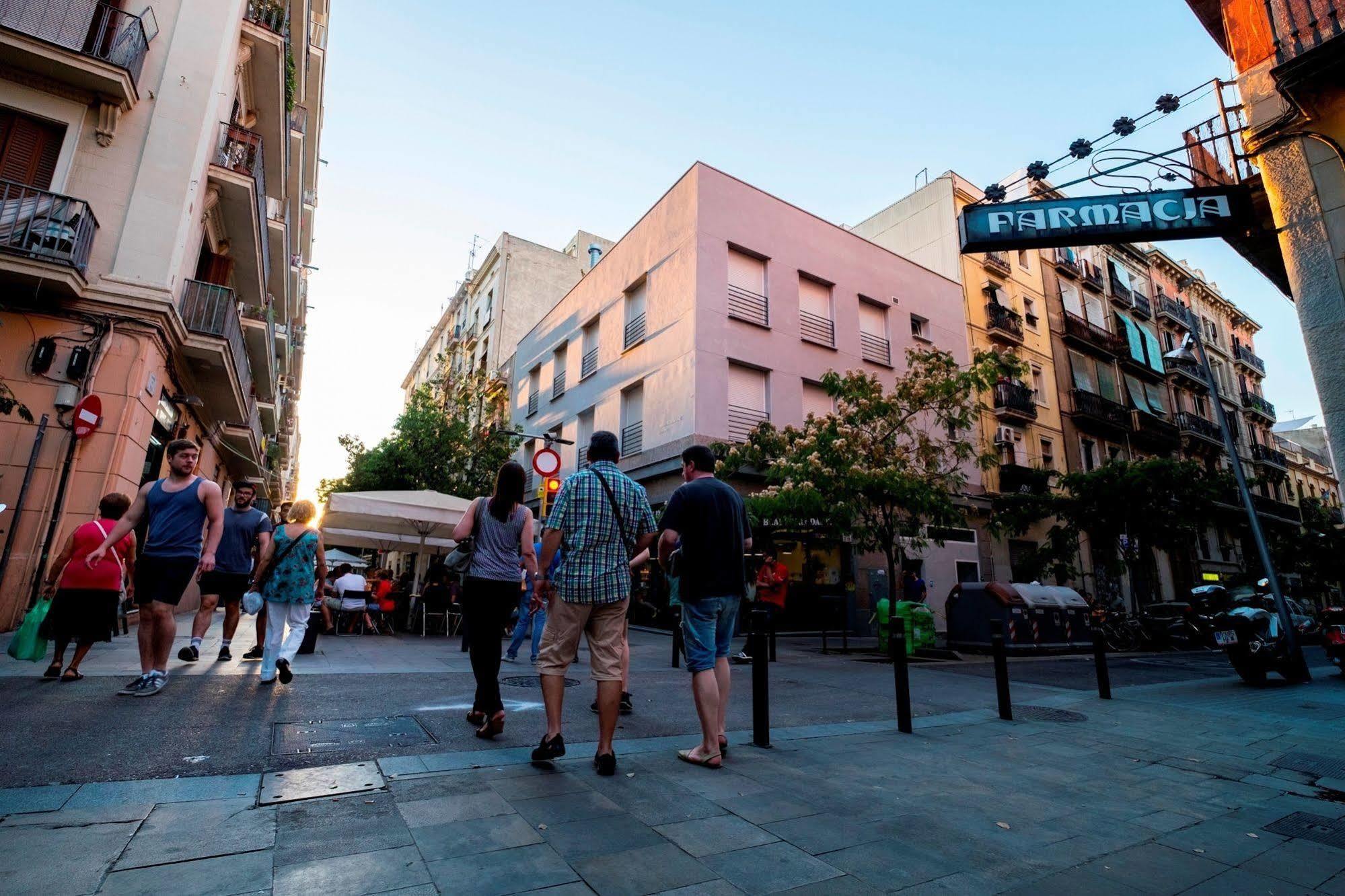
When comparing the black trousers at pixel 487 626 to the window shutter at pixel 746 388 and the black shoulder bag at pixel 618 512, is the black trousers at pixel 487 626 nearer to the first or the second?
the black shoulder bag at pixel 618 512

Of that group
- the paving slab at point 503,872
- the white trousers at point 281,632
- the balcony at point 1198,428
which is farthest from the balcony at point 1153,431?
the paving slab at point 503,872

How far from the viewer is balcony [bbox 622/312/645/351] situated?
18.8 meters

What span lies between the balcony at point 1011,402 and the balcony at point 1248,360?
25.2 m

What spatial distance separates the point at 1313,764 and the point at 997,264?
76.0 feet

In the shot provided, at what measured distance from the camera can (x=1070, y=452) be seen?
2503 centimetres

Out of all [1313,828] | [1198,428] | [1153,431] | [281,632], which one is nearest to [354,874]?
[281,632]

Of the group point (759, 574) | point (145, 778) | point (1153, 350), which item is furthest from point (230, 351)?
point (1153, 350)

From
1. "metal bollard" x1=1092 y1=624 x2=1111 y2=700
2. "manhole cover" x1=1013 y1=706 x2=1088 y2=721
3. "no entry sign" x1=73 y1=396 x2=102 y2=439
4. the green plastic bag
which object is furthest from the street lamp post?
"no entry sign" x1=73 y1=396 x2=102 y2=439

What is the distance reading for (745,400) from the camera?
56.1ft

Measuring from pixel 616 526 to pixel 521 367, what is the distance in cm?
2435

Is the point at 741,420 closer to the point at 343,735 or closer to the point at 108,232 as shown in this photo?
the point at 108,232

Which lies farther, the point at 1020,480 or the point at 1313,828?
the point at 1020,480

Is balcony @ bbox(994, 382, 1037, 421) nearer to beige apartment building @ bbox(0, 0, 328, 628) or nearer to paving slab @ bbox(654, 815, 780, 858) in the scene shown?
beige apartment building @ bbox(0, 0, 328, 628)

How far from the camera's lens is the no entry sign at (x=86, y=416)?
30.8 feet
